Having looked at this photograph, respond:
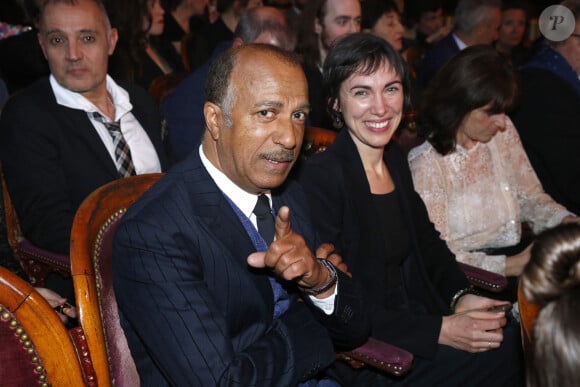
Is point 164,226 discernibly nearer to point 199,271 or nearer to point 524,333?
point 199,271

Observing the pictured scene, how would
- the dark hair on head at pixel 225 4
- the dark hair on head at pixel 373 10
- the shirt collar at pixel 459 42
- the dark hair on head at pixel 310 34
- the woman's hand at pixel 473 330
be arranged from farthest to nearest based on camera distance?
the dark hair on head at pixel 225 4 < the shirt collar at pixel 459 42 < the dark hair on head at pixel 373 10 < the dark hair on head at pixel 310 34 < the woman's hand at pixel 473 330

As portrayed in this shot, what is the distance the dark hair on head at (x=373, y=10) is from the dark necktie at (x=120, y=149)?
8.57 feet

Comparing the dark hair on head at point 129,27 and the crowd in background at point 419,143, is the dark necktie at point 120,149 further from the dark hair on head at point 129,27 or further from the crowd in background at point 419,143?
the dark hair on head at point 129,27

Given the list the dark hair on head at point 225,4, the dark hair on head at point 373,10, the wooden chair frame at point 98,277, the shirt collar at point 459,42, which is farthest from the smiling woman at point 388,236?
the dark hair on head at point 225,4

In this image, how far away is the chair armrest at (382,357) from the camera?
1613 mm

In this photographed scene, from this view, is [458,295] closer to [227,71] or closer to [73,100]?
[227,71]

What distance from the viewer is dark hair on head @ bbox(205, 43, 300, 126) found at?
1.45 metres

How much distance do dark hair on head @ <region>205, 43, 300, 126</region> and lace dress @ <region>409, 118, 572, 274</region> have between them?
1151mm

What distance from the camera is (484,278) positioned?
2.16 metres

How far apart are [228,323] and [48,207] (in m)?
1.00

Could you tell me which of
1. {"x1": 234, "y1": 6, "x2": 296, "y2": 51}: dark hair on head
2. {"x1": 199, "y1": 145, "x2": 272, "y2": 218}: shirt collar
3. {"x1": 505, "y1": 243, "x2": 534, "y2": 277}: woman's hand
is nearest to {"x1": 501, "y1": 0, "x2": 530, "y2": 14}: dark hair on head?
{"x1": 234, "y1": 6, "x2": 296, "y2": 51}: dark hair on head

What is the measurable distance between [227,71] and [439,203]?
4.17 ft

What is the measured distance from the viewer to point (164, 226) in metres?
1.37

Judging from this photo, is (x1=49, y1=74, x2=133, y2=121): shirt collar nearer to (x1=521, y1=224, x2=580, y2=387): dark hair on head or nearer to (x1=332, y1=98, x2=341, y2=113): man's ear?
(x1=332, y1=98, x2=341, y2=113): man's ear
